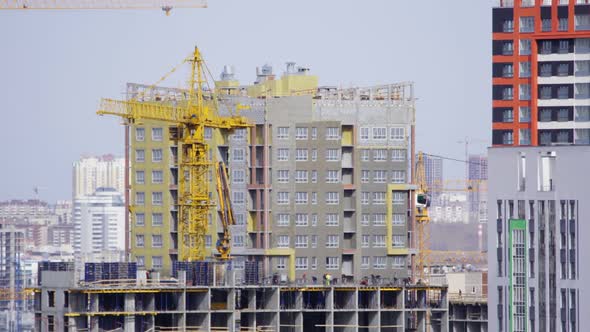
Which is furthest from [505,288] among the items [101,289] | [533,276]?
[101,289]

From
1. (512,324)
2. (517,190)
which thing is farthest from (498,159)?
(512,324)

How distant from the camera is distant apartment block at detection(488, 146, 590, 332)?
539ft

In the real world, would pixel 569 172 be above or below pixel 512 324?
above

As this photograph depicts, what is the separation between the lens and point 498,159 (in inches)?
6737

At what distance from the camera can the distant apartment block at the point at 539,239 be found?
164 metres

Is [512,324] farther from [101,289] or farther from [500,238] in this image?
[101,289]

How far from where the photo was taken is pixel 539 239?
16738 centimetres

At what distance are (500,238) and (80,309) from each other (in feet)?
161

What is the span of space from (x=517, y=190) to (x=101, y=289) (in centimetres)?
5013

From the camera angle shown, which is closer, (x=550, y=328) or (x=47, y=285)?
(x=550, y=328)

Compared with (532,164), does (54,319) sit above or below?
below

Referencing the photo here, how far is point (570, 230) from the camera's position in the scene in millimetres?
166000

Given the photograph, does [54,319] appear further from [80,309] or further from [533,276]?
[533,276]

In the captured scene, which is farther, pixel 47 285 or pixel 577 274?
pixel 47 285
